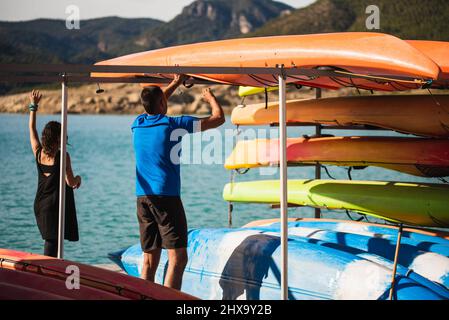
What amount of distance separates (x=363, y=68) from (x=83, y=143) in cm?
4186

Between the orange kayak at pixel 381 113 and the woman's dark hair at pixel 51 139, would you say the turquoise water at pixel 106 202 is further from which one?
the woman's dark hair at pixel 51 139

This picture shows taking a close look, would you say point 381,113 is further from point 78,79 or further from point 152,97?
point 78,79

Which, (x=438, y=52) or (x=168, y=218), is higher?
(x=438, y=52)

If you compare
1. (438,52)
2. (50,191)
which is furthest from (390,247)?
(50,191)

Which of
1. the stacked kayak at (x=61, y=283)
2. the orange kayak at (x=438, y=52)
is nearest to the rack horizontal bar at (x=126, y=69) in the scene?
the stacked kayak at (x=61, y=283)

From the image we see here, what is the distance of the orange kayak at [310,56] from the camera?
451cm

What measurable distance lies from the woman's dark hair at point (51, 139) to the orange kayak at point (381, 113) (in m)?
2.50

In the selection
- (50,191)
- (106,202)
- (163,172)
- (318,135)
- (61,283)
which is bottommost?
(106,202)

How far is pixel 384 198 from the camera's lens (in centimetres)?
611

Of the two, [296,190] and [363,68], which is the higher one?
[363,68]

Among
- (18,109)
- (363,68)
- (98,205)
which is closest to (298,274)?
(363,68)

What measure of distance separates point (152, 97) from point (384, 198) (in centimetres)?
260

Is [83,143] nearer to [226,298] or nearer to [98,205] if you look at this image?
[98,205]

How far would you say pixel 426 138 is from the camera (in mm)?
6195
